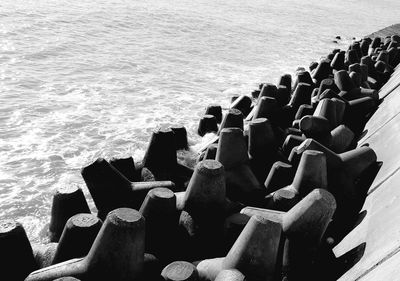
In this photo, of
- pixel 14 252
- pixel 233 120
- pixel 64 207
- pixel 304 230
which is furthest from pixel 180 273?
pixel 233 120

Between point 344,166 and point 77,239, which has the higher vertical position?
point 344,166

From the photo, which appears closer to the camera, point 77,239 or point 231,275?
point 231,275

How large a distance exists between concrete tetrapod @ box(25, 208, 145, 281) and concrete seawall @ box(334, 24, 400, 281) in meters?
1.06

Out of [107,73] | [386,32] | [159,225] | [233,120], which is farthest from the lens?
[386,32]

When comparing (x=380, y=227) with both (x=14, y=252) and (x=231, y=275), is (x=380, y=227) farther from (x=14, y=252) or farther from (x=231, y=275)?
(x=14, y=252)

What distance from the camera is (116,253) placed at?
2.07 meters

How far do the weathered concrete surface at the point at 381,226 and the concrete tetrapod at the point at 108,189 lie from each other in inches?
52.1

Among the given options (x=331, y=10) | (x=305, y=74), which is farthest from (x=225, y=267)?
(x=331, y=10)

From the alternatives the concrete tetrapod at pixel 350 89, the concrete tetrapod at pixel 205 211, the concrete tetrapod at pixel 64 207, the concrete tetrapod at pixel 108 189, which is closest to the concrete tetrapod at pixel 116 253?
the concrete tetrapod at pixel 205 211

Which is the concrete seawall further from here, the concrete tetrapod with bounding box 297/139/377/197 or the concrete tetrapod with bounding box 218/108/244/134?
the concrete tetrapod with bounding box 218/108/244/134

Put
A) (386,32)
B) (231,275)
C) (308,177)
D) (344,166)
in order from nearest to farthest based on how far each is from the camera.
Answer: (231,275)
(308,177)
(344,166)
(386,32)

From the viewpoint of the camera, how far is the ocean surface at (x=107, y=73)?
→ 4488 mm

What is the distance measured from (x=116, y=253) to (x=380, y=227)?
4.59ft

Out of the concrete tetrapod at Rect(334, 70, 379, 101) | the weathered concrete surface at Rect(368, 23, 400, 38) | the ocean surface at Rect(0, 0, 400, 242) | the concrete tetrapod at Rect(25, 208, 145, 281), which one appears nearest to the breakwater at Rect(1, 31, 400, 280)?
the concrete tetrapod at Rect(25, 208, 145, 281)
